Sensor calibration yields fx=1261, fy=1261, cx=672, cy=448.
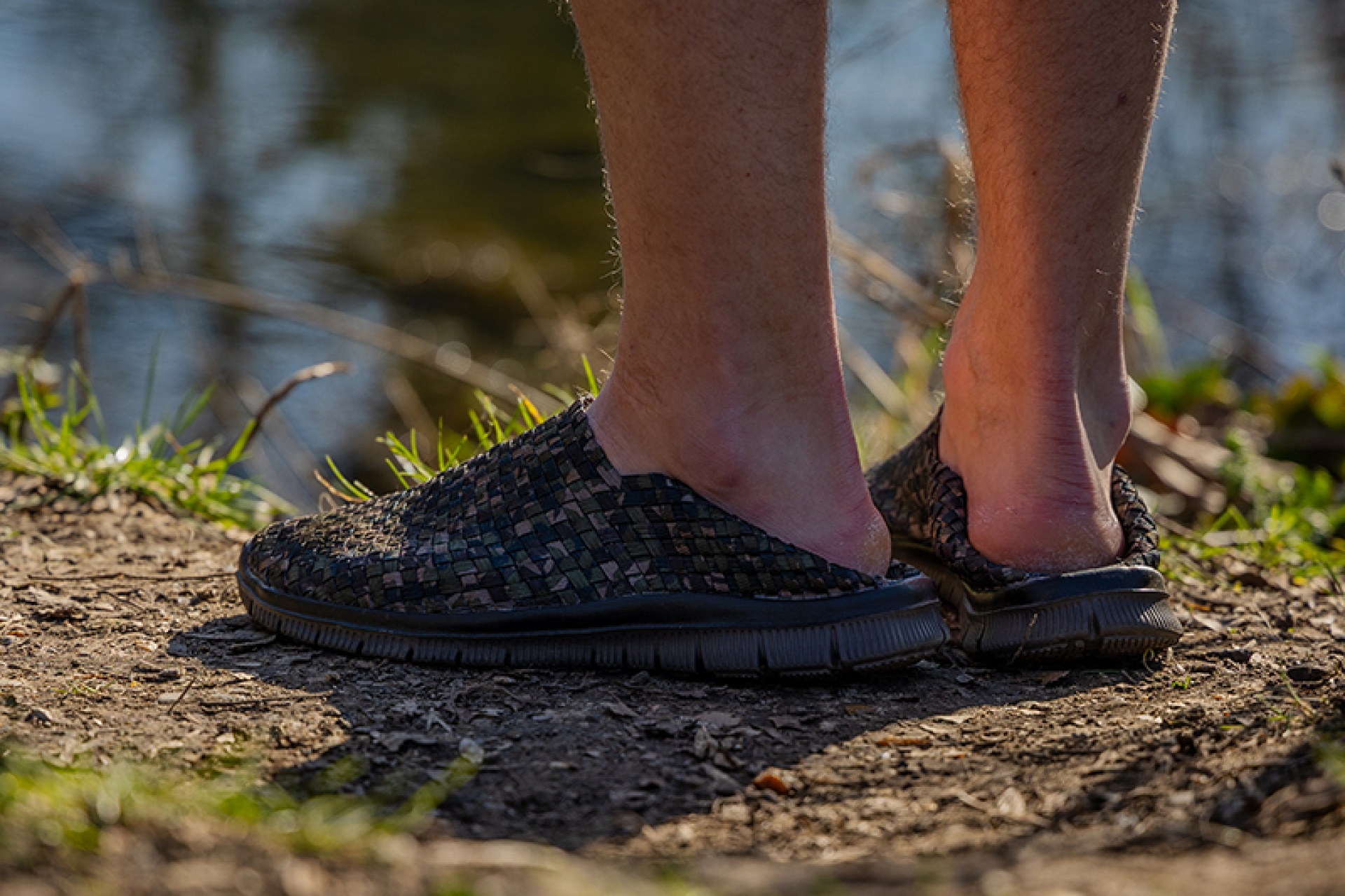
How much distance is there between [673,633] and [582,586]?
13 centimetres

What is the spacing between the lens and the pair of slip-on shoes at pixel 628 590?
1.53 meters

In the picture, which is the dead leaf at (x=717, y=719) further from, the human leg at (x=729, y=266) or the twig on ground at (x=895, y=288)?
the twig on ground at (x=895, y=288)

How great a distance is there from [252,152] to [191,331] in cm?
227

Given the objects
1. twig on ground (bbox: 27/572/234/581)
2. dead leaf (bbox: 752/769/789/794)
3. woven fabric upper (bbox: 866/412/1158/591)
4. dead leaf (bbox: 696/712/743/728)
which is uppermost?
woven fabric upper (bbox: 866/412/1158/591)

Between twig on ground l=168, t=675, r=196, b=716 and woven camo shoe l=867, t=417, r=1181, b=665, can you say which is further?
woven camo shoe l=867, t=417, r=1181, b=665

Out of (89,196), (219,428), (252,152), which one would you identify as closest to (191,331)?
(219,428)

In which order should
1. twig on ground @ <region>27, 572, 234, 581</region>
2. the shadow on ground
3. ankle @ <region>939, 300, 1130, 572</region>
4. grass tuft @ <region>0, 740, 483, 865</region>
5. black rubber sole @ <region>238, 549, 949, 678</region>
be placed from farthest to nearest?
twig on ground @ <region>27, 572, 234, 581</region> < ankle @ <region>939, 300, 1130, 572</region> < black rubber sole @ <region>238, 549, 949, 678</region> < the shadow on ground < grass tuft @ <region>0, 740, 483, 865</region>

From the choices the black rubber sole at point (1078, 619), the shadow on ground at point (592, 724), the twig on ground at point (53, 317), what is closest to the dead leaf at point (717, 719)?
the shadow on ground at point (592, 724)

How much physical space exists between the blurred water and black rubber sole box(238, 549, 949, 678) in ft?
7.21

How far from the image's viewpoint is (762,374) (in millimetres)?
1511

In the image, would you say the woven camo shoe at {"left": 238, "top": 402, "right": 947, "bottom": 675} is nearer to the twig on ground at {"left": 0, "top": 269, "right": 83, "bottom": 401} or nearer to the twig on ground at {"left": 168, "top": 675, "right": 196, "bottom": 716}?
the twig on ground at {"left": 168, "top": 675, "right": 196, "bottom": 716}

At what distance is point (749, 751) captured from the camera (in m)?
1.37

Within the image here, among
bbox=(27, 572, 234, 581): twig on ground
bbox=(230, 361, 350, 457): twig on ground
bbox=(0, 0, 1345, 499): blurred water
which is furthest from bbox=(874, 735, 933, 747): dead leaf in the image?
bbox=(0, 0, 1345, 499): blurred water

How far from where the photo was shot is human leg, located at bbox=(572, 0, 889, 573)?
138cm
